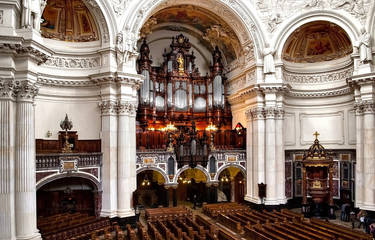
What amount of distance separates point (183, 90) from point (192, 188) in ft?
26.8

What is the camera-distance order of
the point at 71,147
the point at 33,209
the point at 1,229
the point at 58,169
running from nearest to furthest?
the point at 1,229 < the point at 33,209 < the point at 58,169 < the point at 71,147

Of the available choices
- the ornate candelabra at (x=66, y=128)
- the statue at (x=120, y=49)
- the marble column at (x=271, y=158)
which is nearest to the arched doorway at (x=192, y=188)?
the marble column at (x=271, y=158)

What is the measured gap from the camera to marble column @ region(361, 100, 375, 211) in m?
18.6

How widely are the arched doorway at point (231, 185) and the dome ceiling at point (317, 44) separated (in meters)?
9.60

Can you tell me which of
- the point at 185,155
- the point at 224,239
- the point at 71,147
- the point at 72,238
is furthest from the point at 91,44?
the point at 224,239

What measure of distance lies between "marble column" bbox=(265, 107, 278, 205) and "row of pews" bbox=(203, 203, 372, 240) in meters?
2.02

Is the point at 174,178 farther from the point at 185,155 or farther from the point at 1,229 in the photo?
the point at 1,229

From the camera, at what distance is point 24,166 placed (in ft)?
39.0

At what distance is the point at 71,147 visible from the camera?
18.0 metres

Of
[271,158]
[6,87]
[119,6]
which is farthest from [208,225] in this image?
[119,6]

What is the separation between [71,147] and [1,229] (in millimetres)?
7140

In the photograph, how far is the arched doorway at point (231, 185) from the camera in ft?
82.0

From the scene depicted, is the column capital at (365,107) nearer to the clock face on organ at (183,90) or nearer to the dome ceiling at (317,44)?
the dome ceiling at (317,44)

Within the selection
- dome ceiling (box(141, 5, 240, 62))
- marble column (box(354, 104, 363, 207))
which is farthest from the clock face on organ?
marble column (box(354, 104, 363, 207))
